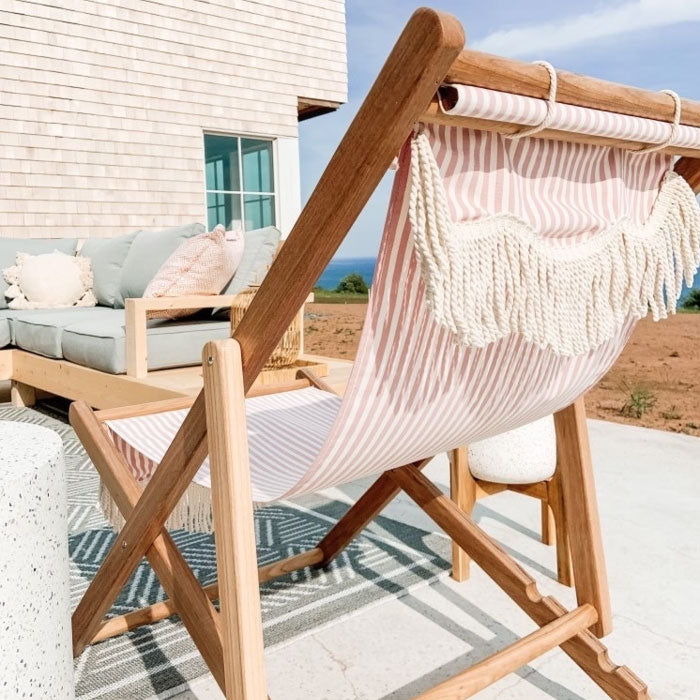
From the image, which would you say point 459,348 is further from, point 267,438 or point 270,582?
point 270,582

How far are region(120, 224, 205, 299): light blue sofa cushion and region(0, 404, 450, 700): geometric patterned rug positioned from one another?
1.65 m

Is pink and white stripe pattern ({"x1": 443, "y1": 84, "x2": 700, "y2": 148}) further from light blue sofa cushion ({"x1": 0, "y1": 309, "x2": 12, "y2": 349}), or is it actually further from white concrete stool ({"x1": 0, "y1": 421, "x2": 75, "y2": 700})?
light blue sofa cushion ({"x1": 0, "y1": 309, "x2": 12, "y2": 349})

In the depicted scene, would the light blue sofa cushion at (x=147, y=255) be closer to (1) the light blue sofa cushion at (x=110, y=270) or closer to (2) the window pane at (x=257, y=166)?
(1) the light blue sofa cushion at (x=110, y=270)

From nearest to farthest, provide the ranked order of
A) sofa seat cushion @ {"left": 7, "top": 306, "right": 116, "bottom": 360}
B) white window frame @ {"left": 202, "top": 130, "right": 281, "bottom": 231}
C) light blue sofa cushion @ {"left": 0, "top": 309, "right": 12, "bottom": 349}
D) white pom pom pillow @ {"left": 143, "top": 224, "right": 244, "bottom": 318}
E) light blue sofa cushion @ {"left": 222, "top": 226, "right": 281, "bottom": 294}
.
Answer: white pom pom pillow @ {"left": 143, "top": 224, "right": 244, "bottom": 318}, light blue sofa cushion @ {"left": 222, "top": 226, "right": 281, "bottom": 294}, sofa seat cushion @ {"left": 7, "top": 306, "right": 116, "bottom": 360}, light blue sofa cushion @ {"left": 0, "top": 309, "right": 12, "bottom": 349}, white window frame @ {"left": 202, "top": 130, "right": 281, "bottom": 231}

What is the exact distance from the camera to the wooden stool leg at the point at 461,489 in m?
1.84

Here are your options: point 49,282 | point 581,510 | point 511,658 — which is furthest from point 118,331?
point 511,658

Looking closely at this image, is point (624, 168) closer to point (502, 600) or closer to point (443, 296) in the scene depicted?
point (443, 296)

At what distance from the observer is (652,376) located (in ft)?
18.0

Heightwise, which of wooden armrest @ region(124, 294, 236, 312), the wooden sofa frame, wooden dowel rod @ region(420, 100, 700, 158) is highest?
wooden dowel rod @ region(420, 100, 700, 158)

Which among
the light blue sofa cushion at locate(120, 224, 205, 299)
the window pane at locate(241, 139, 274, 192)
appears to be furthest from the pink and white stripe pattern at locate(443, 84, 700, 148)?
the window pane at locate(241, 139, 274, 192)

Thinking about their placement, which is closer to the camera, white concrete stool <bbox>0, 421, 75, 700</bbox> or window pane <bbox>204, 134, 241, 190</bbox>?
white concrete stool <bbox>0, 421, 75, 700</bbox>

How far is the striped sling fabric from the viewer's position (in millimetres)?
859

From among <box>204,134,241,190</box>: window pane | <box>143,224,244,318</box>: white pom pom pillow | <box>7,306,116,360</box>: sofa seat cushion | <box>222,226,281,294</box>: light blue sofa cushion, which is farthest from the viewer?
<box>204,134,241,190</box>: window pane

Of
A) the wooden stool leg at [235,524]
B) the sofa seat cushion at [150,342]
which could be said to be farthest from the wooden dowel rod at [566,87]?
the sofa seat cushion at [150,342]
